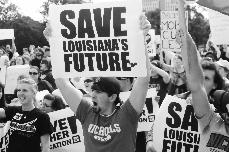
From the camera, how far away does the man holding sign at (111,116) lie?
3721 mm

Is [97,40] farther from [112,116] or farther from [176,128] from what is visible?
[176,128]

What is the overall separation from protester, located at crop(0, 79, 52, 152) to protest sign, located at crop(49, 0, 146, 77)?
0.71 metres

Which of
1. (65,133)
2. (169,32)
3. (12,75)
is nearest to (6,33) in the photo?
(12,75)

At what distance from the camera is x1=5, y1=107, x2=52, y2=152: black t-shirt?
461 centimetres

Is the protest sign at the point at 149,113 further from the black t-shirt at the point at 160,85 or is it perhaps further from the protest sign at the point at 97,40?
the protest sign at the point at 97,40

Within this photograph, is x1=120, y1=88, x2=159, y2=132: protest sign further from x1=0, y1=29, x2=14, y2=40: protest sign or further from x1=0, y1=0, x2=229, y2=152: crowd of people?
x1=0, y1=29, x2=14, y2=40: protest sign

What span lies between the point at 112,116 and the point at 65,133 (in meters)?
1.84

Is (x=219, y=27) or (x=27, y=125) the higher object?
(x=219, y=27)

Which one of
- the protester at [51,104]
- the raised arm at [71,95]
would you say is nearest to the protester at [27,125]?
the raised arm at [71,95]

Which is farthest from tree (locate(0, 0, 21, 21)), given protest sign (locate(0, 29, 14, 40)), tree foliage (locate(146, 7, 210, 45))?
protest sign (locate(0, 29, 14, 40))

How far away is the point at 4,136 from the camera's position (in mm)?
5066

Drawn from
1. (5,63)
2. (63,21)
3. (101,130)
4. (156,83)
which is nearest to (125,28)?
(63,21)

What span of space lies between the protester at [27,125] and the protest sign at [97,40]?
71 cm

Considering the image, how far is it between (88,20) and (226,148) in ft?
5.25
